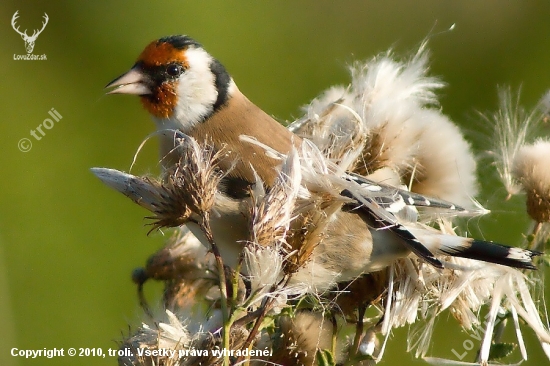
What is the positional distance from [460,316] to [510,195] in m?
0.27

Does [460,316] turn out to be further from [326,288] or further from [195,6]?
[195,6]

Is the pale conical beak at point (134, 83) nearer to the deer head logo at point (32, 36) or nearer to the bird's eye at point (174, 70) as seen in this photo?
the bird's eye at point (174, 70)

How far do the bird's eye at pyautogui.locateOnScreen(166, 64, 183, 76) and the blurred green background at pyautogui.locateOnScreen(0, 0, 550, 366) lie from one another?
0.65m

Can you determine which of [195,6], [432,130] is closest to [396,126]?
[432,130]

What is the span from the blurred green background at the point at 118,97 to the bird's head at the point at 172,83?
2.05ft

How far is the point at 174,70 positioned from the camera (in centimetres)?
158

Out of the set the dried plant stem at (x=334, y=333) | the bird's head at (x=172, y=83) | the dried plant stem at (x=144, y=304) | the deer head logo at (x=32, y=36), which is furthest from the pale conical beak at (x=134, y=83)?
the deer head logo at (x=32, y=36)

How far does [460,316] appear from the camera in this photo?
126cm

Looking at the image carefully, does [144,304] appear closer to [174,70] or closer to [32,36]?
[174,70]

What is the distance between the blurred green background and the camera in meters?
2.48

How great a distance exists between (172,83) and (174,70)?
28 mm

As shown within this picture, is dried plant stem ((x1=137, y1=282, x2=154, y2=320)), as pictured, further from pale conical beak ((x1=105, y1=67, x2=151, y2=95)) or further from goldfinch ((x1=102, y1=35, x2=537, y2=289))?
pale conical beak ((x1=105, y1=67, x2=151, y2=95))

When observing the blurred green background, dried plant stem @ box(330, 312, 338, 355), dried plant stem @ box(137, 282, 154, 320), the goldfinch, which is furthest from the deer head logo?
dried plant stem @ box(330, 312, 338, 355)

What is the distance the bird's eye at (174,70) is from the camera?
157 centimetres
